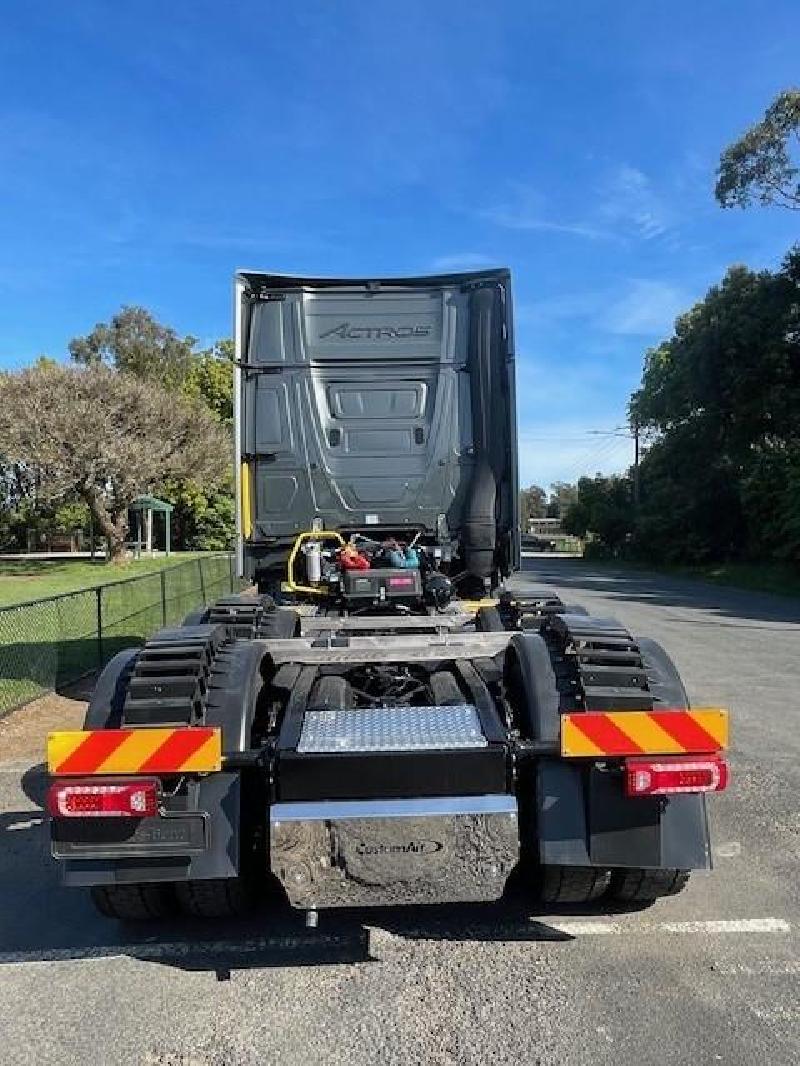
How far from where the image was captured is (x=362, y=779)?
3.57 metres

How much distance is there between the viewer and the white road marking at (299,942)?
3.93 meters

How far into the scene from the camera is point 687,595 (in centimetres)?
2475

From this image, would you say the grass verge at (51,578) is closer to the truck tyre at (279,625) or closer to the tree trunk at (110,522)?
the tree trunk at (110,522)

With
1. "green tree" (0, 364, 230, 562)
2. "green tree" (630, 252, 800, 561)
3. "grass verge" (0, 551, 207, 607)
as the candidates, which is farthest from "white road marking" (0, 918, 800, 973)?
"green tree" (0, 364, 230, 562)

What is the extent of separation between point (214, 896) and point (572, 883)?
144 centimetres

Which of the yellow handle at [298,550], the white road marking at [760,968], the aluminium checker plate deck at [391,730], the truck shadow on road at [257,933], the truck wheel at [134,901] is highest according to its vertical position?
the yellow handle at [298,550]

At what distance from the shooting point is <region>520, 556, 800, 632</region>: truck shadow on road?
62.6 ft

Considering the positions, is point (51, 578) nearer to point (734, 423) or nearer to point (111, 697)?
point (734, 423)

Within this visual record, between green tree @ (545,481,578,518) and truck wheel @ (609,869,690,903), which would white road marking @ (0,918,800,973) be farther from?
green tree @ (545,481,578,518)

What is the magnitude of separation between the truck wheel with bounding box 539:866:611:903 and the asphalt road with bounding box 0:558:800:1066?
14 cm

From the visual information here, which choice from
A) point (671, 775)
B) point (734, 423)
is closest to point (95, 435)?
point (734, 423)

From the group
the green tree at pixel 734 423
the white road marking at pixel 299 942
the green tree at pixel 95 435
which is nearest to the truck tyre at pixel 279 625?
the white road marking at pixel 299 942

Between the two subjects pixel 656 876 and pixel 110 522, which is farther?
pixel 110 522

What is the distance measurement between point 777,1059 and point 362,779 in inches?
62.5
